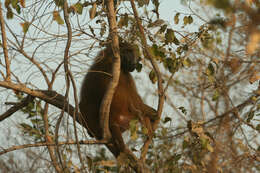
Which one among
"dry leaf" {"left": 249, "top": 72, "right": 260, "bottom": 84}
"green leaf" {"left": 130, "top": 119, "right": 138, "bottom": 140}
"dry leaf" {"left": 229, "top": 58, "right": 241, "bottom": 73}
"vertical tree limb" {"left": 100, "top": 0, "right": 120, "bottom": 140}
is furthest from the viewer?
"dry leaf" {"left": 249, "top": 72, "right": 260, "bottom": 84}

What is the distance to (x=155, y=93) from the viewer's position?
13.1 ft

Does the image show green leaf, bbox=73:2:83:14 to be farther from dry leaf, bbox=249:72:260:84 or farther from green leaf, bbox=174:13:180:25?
dry leaf, bbox=249:72:260:84

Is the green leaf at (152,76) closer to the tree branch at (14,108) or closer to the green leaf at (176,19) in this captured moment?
the green leaf at (176,19)

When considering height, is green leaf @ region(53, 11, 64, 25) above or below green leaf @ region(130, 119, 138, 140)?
above

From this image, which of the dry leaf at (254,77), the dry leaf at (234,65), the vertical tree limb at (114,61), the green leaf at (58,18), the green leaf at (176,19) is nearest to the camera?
the dry leaf at (234,65)

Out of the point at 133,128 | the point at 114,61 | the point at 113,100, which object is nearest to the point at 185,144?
the point at 133,128

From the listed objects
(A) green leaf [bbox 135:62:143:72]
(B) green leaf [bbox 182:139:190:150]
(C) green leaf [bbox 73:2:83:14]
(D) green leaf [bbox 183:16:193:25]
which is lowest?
(B) green leaf [bbox 182:139:190:150]

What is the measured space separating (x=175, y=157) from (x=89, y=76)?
212cm

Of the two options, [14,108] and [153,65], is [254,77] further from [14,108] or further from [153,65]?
[14,108]

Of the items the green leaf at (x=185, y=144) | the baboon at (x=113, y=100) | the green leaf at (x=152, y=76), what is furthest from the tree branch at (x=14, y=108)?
the green leaf at (x=185, y=144)

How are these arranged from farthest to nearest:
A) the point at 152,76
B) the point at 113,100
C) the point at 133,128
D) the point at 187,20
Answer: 1. the point at 113,100
2. the point at 152,76
3. the point at 187,20
4. the point at 133,128

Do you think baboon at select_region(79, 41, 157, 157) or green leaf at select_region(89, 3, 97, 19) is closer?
green leaf at select_region(89, 3, 97, 19)

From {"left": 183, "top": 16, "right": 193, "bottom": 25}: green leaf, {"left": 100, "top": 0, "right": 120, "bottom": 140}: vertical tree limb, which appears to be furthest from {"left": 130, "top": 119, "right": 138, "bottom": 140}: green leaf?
{"left": 183, "top": 16, "right": 193, "bottom": 25}: green leaf

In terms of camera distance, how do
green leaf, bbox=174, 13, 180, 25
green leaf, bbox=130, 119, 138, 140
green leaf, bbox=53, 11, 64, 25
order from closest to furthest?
green leaf, bbox=53, 11, 64, 25 < green leaf, bbox=130, 119, 138, 140 < green leaf, bbox=174, 13, 180, 25
